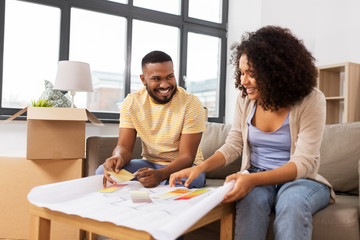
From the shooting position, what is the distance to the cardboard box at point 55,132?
5.57 ft

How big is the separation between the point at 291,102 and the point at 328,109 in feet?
7.50

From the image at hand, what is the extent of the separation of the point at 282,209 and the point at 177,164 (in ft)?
1.77

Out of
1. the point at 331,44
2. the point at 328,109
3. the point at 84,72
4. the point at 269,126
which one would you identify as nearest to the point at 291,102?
the point at 269,126

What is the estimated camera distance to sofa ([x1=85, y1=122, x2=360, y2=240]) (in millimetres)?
1140

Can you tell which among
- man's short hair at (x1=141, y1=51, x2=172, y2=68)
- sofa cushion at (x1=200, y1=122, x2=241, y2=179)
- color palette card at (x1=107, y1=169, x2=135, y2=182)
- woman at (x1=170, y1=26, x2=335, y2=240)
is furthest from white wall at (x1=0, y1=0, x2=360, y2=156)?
woman at (x1=170, y1=26, x2=335, y2=240)

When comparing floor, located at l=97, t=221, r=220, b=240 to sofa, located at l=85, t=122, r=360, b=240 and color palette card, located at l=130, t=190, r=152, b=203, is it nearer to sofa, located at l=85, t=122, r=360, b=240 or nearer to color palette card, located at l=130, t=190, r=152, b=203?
sofa, located at l=85, t=122, r=360, b=240

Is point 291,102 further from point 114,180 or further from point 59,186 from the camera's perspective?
point 59,186

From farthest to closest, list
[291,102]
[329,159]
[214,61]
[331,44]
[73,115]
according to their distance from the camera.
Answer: [214,61]
[331,44]
[73,115]
[329,159]
[291,102]

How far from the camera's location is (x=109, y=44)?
3.52 meters

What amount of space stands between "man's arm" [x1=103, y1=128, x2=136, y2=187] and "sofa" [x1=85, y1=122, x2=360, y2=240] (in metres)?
0.29

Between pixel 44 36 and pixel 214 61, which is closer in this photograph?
pixel 44 36

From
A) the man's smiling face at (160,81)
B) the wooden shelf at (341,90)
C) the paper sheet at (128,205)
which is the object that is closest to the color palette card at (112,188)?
the paper sheet at (128,205)

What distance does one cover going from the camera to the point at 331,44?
3426mm

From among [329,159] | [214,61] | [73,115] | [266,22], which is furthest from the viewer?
[214,61]
